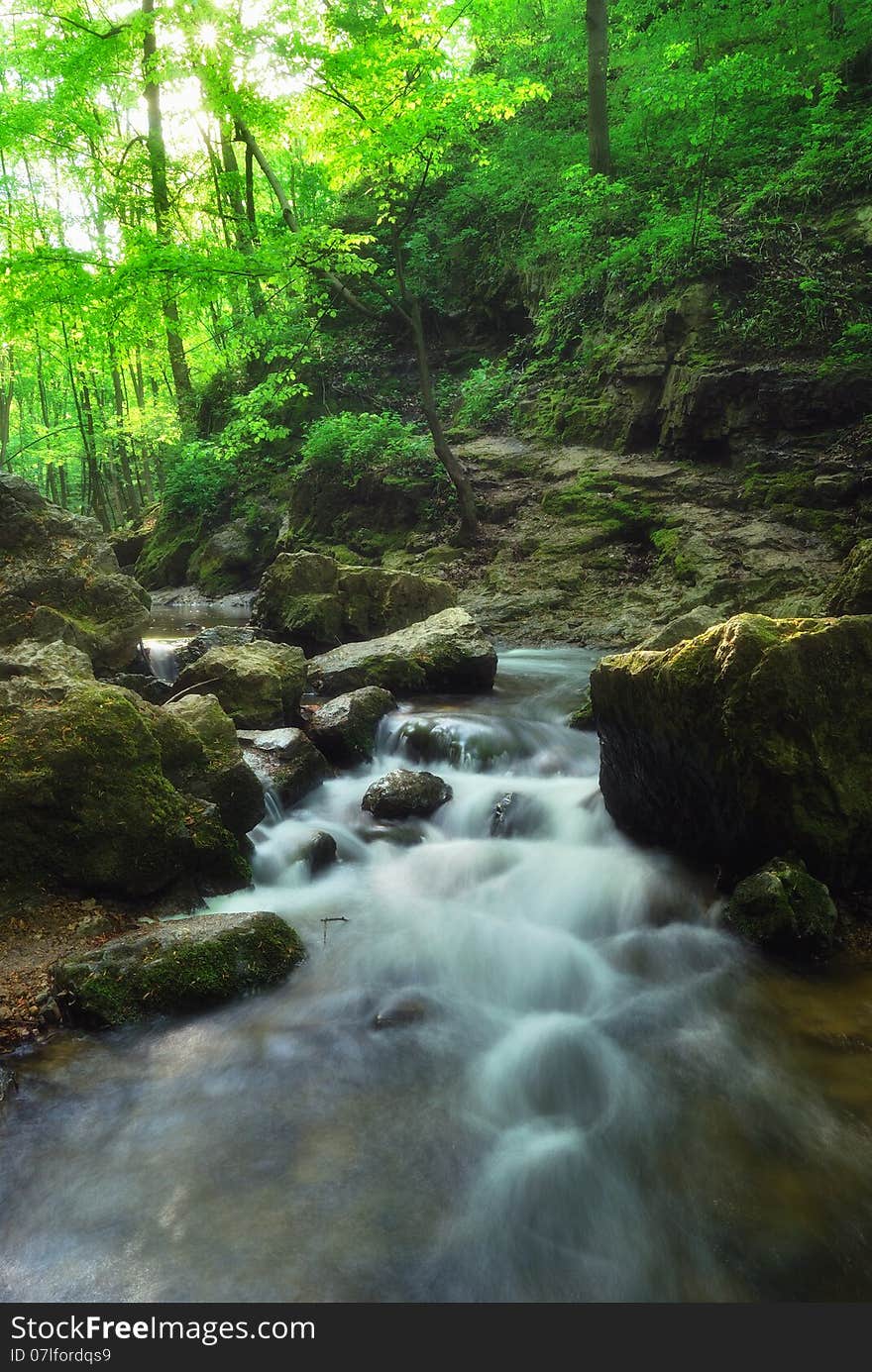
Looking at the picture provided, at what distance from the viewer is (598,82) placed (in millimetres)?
13977

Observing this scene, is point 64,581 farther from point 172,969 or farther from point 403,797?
point 172,969

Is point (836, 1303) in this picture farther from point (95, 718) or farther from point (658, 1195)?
point (95, 718)

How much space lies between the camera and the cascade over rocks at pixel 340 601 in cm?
1087

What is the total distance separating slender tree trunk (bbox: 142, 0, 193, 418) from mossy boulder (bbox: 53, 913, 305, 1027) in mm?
9010

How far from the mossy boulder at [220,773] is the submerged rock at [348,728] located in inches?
62.3

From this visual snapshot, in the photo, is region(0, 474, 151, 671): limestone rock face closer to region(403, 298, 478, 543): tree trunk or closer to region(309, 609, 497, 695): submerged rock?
region(309, 609, 497, 695): submerged rock

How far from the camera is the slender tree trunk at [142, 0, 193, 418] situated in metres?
10.5

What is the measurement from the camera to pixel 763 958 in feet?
13.0

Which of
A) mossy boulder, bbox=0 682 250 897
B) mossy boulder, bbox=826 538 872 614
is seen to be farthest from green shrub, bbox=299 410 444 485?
mossy boulder, bbox=0 682 250 897

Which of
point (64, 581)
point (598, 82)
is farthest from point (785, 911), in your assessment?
point (598, 82)

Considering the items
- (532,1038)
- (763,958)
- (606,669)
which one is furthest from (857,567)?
(532,1038)

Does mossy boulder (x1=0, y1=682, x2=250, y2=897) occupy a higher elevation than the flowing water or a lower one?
higher

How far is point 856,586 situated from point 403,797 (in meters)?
3.69

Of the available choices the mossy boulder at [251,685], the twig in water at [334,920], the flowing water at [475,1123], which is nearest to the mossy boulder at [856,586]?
the flowing water at [475,1123]
